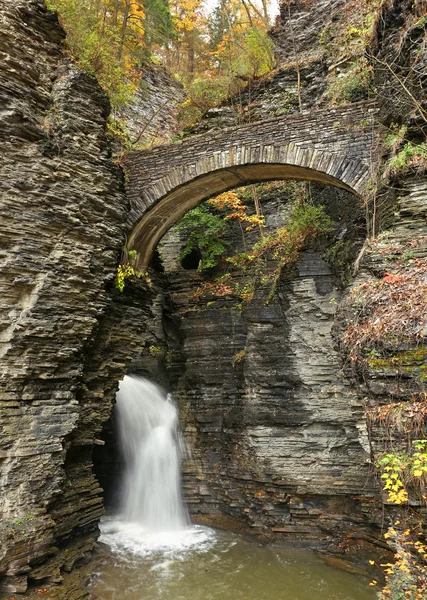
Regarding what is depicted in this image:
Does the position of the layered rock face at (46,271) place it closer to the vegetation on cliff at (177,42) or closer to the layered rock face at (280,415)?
the vegetation on cliff at (177,42)

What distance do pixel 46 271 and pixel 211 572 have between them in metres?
5.64

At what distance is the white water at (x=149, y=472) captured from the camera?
8.99 metres

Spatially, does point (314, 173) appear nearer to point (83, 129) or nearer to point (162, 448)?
point (83, 129)

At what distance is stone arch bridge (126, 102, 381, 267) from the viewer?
778 centimetres

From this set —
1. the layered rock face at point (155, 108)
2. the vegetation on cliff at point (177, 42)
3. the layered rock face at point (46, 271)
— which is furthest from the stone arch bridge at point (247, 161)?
the layered rock face at point (155, 108)

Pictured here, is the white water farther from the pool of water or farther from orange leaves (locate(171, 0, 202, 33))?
orange leaves (locate(171, 0, 202, 33))

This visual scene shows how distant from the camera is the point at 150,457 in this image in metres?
10.2

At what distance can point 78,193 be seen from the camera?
7.18 m

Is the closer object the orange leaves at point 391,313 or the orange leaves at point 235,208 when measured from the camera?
the orange leaves at point 391,313

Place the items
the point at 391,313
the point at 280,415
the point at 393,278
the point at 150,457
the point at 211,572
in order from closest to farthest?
1. the point at 391,313
2. the point at 393,278
3. the point at 211,572
4. the point at 280,415
5. the point at 150,457

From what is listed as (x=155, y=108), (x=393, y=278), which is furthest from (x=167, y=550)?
(x=155, y=108)

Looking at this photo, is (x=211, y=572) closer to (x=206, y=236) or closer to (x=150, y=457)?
(x=150, y=457)

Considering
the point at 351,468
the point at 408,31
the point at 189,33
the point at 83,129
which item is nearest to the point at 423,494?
the point at 351,468

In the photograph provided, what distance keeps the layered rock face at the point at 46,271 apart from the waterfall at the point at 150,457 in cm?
257
